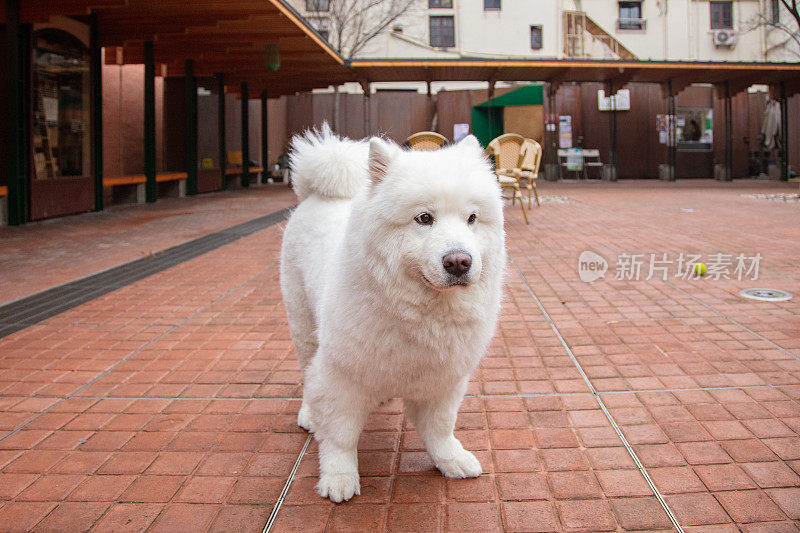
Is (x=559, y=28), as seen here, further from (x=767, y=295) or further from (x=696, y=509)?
(x=696, y=509)

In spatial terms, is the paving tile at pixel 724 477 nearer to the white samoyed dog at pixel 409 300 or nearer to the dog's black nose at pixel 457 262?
the white samoyed dog at pixel 409 300

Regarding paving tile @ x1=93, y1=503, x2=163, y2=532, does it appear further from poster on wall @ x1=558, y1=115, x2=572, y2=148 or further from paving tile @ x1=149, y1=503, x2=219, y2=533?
poster on wall @ x1=558, y1=115, x2=572, y2=148

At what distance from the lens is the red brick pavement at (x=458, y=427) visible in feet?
7.25

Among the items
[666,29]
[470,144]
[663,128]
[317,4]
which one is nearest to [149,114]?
[470,144]

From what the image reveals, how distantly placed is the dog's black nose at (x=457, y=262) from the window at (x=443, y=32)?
38.0 m

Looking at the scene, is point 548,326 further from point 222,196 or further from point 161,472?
point 222,196

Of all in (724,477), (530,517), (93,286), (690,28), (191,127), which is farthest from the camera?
(690,28)

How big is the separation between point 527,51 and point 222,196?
25856mm

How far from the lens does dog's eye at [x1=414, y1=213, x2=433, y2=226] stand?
203 cm

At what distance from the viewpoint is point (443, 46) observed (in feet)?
124

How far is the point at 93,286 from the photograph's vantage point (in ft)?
Answer: 19.0

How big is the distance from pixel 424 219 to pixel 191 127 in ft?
51.5

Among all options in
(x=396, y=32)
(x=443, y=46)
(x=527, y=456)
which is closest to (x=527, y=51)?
(x=443, y=46)

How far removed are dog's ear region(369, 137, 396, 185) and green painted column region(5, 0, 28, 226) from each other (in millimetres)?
9529
